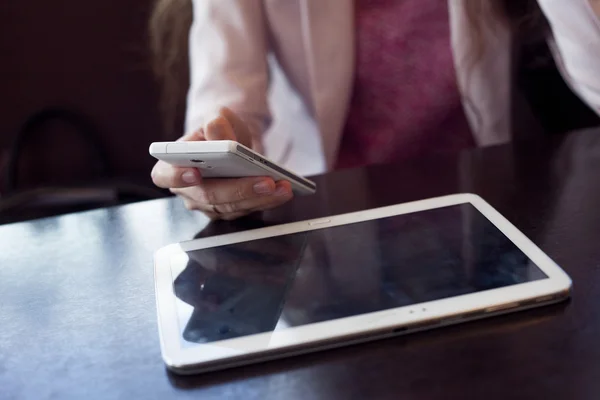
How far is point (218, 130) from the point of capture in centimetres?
52

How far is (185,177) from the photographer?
482 millimetres

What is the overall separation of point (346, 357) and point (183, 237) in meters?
0.21

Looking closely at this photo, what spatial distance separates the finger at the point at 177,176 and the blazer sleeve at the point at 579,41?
0.38 meters

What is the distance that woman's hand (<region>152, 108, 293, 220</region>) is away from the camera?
19.1 inches

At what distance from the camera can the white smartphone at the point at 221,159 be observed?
0.43m

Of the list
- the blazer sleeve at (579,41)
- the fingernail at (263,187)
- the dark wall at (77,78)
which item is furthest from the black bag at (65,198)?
the blazer sleeve at (579,41)

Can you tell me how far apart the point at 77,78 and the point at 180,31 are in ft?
0.99

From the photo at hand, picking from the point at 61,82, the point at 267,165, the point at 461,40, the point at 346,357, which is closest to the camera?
the point at 346,357

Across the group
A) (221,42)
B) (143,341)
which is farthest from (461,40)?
(143,341)

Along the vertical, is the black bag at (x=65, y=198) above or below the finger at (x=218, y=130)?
below

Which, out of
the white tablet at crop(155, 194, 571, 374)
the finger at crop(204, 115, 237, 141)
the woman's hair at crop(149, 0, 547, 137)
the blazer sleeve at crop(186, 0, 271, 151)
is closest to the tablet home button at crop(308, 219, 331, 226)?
the white tablet at crop(155, 194, 571, 374)

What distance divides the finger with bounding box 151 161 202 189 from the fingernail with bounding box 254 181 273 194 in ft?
0.15

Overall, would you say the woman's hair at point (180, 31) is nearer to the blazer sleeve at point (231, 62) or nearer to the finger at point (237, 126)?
the blazer sleeve at point (231, 62)

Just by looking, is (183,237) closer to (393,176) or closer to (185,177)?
(185,177)
